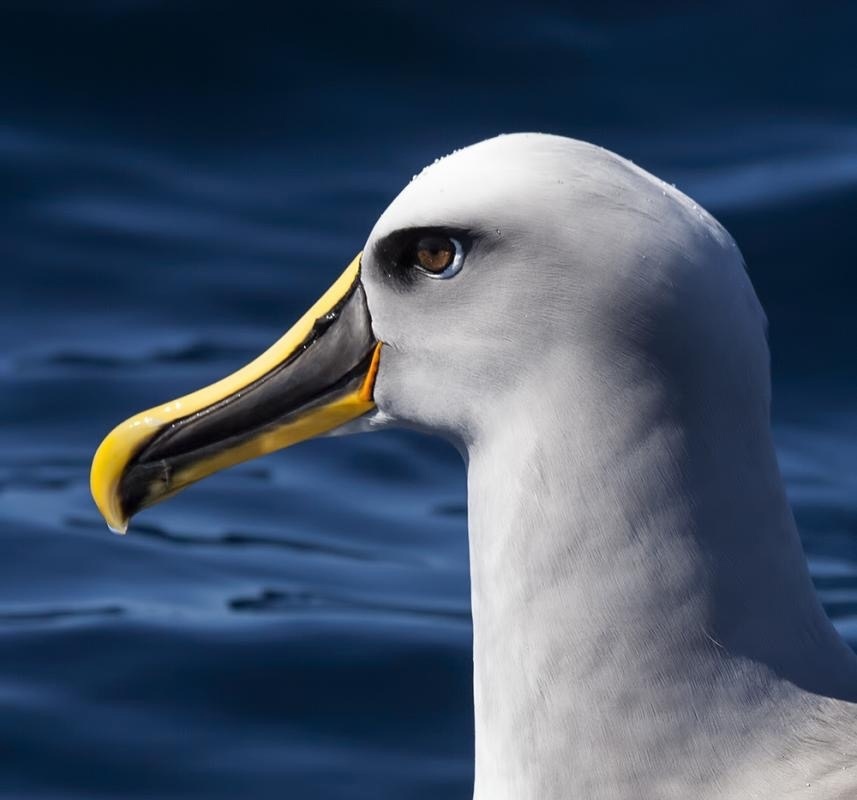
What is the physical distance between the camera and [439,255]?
3.32 m

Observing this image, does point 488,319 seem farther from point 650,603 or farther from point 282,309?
point 282,309

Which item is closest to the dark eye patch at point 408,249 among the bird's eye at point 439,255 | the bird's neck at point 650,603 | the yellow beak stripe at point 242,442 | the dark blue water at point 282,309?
the bird's eye at point 439,255

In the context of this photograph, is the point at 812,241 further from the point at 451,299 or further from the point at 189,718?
the point at 451,299

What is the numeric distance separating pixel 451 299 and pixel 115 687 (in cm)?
257

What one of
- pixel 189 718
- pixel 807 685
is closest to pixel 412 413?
pixel 807 685

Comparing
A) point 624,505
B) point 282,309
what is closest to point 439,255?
point 624,505

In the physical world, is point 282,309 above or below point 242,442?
above

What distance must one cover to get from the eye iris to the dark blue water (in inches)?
83.4

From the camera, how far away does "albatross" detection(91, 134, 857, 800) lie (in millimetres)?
3033

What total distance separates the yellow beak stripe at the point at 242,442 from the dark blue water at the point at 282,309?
1612 millimetres

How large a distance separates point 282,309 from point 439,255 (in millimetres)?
4424

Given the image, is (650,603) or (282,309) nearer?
(650,603)

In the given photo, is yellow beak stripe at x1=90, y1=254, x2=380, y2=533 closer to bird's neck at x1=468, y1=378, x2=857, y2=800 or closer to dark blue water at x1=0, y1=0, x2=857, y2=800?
bird's neck at x1=468, y1=378, x2=857, y2=800

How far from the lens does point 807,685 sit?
3074mm
